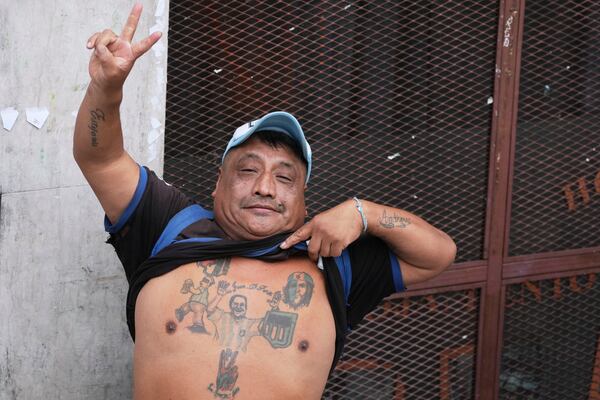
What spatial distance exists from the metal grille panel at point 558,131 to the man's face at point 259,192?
5.49ft

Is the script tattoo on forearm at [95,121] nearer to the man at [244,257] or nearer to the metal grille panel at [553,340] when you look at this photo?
the man at [244,257]

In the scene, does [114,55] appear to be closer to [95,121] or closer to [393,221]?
[95,121]

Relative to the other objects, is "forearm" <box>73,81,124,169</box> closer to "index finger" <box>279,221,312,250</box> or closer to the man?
the man

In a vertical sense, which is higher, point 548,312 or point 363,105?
point 363,105

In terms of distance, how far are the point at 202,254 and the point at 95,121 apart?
57 cm

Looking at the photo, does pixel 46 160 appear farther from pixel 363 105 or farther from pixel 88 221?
pixel 363 105

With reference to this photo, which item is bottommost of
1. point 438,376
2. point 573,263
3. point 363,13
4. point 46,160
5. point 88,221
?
point 438,376

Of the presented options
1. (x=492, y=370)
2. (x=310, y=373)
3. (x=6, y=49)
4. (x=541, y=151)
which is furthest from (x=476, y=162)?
(x=6, y=49)

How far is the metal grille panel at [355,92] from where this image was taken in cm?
416

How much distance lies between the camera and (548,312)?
4828 millimetres

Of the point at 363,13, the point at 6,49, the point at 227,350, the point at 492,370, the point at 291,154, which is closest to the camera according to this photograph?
the point at 227,350

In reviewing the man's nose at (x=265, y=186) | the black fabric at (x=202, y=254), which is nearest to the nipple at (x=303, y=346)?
the black fabric at (x=202, y=254)

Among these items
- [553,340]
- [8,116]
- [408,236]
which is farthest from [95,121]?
[553,340]

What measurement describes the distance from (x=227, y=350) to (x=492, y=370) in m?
1.99
